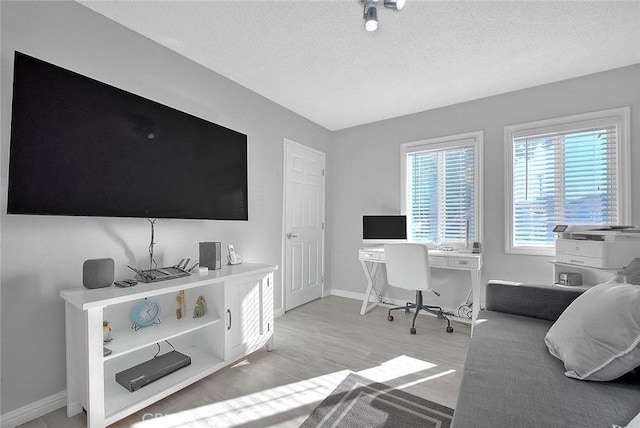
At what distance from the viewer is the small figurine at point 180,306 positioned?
209 centimetres

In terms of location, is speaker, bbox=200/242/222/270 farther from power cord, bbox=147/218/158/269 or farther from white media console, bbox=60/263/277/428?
power cord, bbox=147/218/158/269

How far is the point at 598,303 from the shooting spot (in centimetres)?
124

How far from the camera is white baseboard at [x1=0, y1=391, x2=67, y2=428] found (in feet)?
4.96

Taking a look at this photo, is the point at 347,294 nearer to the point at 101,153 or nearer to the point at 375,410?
the point at 375,410

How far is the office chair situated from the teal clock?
2153 mm

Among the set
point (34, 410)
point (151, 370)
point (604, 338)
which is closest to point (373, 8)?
point (604, 338)

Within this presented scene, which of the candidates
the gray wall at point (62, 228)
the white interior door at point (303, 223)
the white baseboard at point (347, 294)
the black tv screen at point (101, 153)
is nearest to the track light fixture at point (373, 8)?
the black tv screen at point (101, 153)

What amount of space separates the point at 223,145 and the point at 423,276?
227 cm

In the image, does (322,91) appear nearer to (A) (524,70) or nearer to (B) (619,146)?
(A) (524,70)

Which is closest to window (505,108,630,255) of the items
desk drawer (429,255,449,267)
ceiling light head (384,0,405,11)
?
desk drawer (429,255,449,267)

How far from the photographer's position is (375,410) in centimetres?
166

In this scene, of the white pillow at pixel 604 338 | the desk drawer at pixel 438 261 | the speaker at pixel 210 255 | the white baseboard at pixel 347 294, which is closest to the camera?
the white pillow at pixel 604 338

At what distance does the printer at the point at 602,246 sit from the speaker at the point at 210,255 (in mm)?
2865

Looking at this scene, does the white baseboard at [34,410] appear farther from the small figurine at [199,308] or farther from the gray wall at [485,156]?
the gray wall at [485,156]
